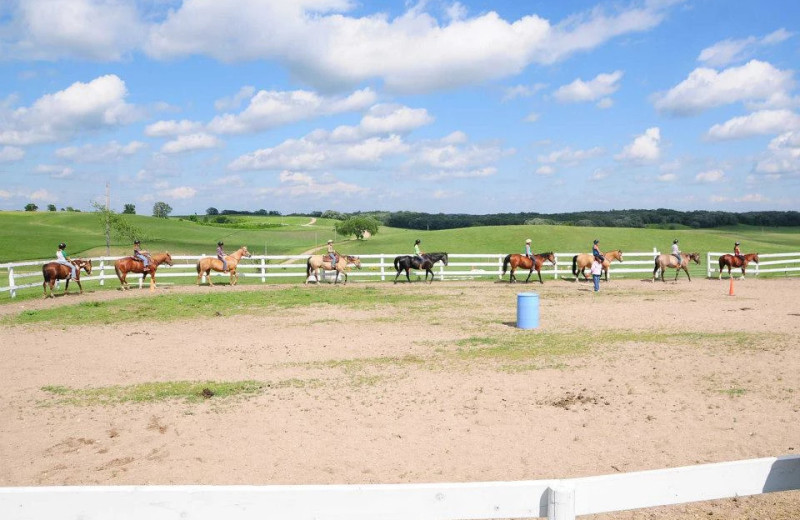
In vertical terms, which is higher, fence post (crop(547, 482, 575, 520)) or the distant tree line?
the distant tree line

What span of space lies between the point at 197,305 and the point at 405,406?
13.2 m

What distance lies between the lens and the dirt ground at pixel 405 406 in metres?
5.87

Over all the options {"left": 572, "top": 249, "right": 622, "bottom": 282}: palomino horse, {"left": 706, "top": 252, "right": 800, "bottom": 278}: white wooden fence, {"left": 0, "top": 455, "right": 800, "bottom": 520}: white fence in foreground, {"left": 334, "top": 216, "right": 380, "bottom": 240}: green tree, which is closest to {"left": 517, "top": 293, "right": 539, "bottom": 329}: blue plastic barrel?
{"left": 0, "top": 455, "right": 800, "bottom": 520}: white fence in foreground

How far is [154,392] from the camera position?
28.7 ft

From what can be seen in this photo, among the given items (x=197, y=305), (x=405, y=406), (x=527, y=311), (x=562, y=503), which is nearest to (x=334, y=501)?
(x=562, y=503)

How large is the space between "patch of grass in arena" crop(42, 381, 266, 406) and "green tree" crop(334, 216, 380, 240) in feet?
197

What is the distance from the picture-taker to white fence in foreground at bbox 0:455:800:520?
8.19 feet

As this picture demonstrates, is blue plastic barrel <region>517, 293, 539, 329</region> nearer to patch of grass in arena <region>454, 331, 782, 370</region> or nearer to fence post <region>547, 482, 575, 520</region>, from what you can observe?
patch of grass in arena <region>454, 331, 782, 370</region>

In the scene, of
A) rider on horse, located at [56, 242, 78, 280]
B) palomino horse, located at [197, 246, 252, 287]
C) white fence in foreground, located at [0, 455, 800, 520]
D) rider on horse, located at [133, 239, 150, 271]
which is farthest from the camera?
palomino horse, located at [197, 246, 252, 287]

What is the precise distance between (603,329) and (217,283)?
19.6 meters

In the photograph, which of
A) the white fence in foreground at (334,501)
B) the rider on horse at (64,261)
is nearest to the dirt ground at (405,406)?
the white fence in foreground at (334,501)

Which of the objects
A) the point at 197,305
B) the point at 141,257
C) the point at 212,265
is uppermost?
the point at 141,257

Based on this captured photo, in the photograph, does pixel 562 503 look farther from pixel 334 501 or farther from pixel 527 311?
pixel 527 311

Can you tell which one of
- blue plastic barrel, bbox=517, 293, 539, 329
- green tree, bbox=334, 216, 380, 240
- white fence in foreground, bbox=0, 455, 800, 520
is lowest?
blue plastic barrel, bbox=517, 293, 539, 329
